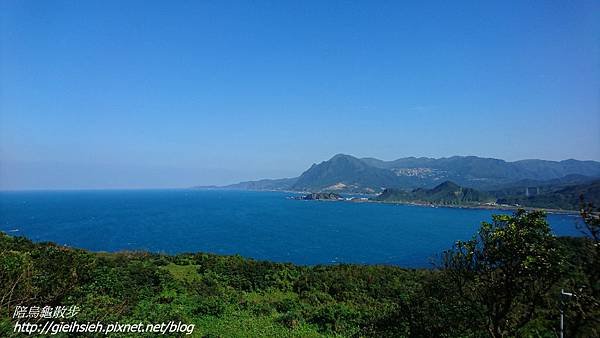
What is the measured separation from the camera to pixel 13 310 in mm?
A: 6664

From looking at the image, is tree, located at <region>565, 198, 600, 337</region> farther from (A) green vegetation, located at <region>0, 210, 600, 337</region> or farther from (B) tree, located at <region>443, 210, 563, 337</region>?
(B) tree, located at <region>443, 210, 563, 337</region>

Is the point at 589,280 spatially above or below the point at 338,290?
above

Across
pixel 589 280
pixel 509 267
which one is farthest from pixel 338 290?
pixel 589 280

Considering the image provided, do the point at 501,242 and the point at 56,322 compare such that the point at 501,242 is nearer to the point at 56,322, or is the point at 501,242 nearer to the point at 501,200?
Result: the point at 56,322

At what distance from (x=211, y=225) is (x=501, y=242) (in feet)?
285

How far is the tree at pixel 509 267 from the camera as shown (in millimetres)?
7684

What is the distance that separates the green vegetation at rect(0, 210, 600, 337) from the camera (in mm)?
7590

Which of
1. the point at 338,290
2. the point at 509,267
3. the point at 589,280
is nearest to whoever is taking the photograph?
the point at 589,280

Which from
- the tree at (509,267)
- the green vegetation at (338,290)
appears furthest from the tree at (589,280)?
the tree at (509,267)

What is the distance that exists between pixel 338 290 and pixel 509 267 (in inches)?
492

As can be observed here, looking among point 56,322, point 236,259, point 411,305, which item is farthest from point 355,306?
point 56,322

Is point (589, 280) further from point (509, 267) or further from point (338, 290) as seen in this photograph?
point (338, 290)

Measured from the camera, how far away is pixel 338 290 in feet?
63.5

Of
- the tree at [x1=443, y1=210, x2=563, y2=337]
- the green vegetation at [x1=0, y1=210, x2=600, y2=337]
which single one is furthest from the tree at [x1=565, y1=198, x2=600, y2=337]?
the tree at [x1=443, y1=210, x2=563, y2=337]
